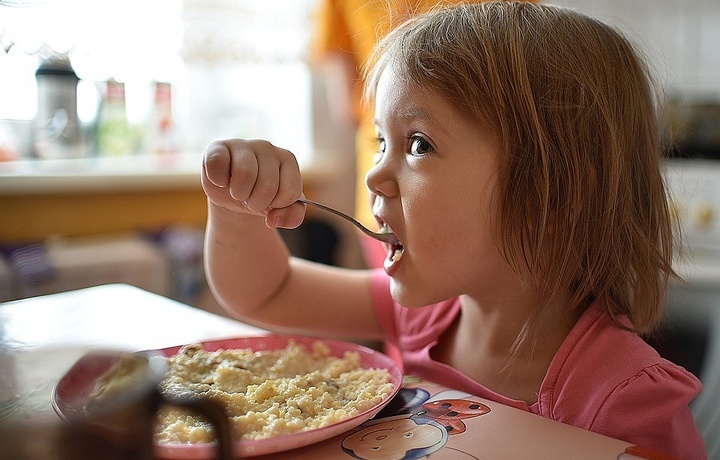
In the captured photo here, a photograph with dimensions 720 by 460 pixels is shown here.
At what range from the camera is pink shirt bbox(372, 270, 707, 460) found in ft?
2.30

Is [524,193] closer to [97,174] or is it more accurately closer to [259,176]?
[259,176]

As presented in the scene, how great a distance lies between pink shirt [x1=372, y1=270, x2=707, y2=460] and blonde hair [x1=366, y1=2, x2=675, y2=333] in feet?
0.17

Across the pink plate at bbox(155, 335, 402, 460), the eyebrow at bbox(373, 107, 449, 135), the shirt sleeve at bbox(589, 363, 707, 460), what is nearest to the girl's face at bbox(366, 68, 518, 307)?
the eyebrow at bbox(373, 107, 449, 135)

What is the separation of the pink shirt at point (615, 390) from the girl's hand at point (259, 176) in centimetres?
29

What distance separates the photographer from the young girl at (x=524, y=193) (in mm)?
784

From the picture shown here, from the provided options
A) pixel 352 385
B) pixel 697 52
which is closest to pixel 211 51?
pixel 697 52

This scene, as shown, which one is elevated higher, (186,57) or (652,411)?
(186,57)

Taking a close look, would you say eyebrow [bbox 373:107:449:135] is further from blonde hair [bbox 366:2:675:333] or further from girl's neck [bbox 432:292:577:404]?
girl's neck [bbox 432:292:577:404]

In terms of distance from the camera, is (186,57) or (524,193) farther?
(186,57)

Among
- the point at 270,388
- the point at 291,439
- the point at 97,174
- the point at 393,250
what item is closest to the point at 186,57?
the point at 97,174

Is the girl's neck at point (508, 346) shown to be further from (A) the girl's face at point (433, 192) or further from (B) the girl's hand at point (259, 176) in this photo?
(B) the girl's hand at point (259, 176)

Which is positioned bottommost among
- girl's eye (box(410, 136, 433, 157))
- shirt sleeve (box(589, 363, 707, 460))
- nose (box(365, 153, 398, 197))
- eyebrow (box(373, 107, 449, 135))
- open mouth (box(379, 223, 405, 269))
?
shirt sleeve (box(589, 363, 707, 460))

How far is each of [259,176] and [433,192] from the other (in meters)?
0.19

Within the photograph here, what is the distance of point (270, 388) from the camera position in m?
0.66
